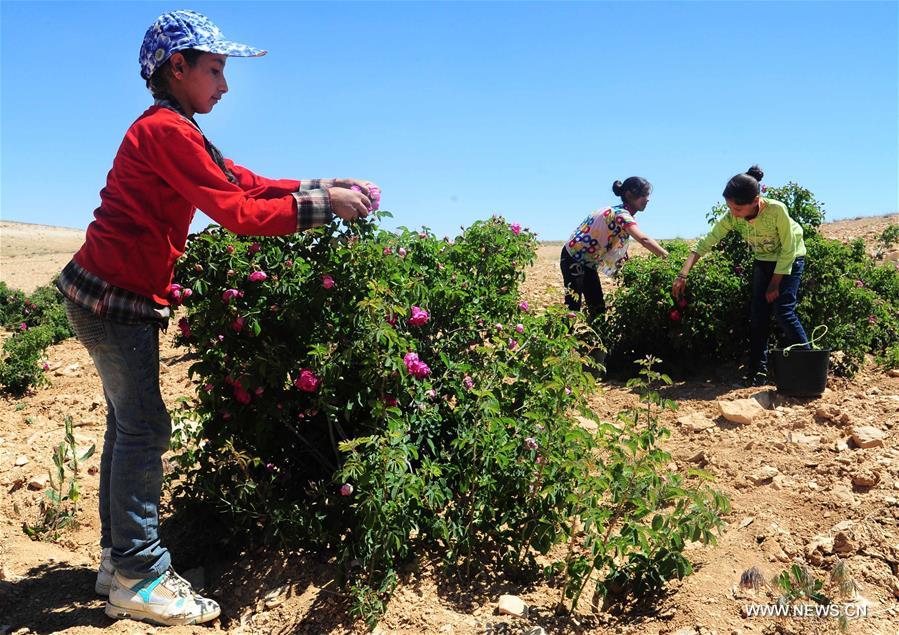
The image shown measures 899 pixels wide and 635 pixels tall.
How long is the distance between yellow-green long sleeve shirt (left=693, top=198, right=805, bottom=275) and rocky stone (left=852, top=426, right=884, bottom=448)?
1306 mm

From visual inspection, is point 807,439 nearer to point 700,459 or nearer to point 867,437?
point 867,437

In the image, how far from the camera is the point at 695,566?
3100mm

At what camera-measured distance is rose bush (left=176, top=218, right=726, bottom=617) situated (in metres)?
2.74

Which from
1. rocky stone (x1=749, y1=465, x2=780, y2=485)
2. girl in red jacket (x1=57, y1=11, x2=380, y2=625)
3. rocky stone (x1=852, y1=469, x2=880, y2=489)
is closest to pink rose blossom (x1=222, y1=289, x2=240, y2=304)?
girl in red jacket (x1=57, y1=11, x2=380, y2=625)

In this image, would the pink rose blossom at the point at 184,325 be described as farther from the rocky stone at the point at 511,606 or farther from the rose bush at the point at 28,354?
the rose bush at the point at 28,354

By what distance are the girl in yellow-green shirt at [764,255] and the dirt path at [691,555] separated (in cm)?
66

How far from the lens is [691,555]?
10.6ft

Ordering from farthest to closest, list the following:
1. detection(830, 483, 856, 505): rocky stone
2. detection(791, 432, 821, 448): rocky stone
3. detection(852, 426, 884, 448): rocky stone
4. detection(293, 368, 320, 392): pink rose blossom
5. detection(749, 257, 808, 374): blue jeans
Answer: detection(749, 257, 808, 374): blue jeans, detection(791, 432, 821, 448): rocky stone, detection(852, 426, 884, 448): rocky stone, detection(830, 483, 856, 505): rocky stone, detection(293, 368, 320, 392): pink rose blossom

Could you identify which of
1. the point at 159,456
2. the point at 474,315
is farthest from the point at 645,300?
the point at 159,456

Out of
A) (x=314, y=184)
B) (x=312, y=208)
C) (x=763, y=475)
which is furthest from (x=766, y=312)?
(x=312, y=208)

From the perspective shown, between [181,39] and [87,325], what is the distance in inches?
41.0

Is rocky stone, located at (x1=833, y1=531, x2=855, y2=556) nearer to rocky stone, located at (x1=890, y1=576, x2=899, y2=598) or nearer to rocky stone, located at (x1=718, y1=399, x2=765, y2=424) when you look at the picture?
rocky stone, located at (x1=890, y1=576, x2=899, y2=598)

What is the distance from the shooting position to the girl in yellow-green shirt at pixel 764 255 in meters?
5.18

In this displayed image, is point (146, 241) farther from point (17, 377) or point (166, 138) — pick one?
point (17, 377)
